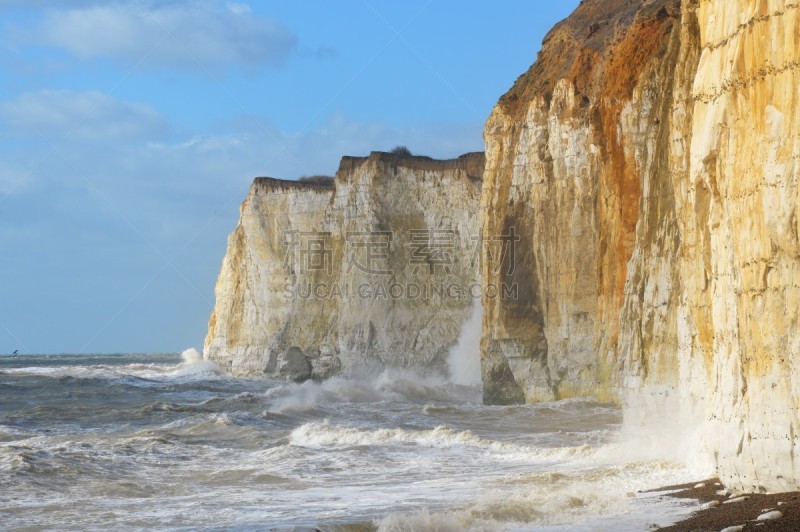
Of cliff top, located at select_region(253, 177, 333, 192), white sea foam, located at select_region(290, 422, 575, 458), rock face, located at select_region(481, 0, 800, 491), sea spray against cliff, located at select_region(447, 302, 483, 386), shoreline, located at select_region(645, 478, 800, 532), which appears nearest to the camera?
shoreline, located at select_region(645, 478, 800, 532)

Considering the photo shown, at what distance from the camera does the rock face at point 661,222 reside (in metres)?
9.14

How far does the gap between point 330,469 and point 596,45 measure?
14539 millimetres

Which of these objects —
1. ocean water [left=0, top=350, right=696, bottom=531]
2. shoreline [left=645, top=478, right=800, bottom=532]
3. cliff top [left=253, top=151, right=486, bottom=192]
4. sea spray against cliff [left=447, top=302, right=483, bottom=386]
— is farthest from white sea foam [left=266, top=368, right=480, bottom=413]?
shoreline [left=645, top=478, right=800, bottom=532]

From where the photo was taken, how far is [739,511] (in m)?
9.24

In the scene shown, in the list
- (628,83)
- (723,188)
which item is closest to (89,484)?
(723,188)

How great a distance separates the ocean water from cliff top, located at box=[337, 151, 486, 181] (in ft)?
49.2

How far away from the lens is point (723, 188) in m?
10.0

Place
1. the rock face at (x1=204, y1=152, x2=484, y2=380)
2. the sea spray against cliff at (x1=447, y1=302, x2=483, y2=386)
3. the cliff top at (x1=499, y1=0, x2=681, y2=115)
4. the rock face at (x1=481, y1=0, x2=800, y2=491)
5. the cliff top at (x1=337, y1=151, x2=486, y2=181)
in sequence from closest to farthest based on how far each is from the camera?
the rock face at (x1=481, y1=0, x2=800, y2=491), the cliff top at (x1=499, y1=0, x2=681, y2=115), the sea spray against cliff at (x1=447, y1=302, x2=483, y2=386), the rock face at (x1=204, y1=152, x2=484, y2=380), the cliff top at (x1=337, y1=151, x2=486, y2=181)

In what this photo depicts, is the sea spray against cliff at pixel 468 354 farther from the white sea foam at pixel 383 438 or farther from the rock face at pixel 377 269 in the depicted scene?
the white sea foam at pixel 383 438

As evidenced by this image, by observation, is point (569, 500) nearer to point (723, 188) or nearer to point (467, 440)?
point (723, 188)

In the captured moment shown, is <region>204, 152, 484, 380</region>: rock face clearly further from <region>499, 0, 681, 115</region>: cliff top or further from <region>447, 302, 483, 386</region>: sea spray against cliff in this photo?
<region>499, 0, 681, 115</region>: cliff top

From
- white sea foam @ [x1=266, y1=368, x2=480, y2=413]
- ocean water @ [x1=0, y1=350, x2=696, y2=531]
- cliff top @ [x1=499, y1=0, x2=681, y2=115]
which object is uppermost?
cliff top @ [x1=499, y1=0, x2=681, y2=115]

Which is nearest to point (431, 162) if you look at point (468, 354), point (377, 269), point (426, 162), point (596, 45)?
point (426, 162)

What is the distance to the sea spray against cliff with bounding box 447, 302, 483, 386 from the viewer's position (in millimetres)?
40062
